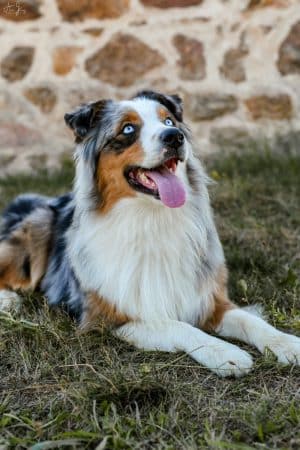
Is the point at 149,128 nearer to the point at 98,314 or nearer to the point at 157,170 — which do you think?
the point at 157,170

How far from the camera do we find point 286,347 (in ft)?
8.98

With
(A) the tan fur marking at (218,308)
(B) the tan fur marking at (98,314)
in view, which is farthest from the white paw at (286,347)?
(B) the tan fur marking at (98,314)

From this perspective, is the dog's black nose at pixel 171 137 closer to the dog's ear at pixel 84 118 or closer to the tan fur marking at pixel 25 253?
the dog's ear at pixel 84 118

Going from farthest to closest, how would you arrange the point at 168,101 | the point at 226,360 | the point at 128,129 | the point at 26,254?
1. the point at 26,254
2. the point at 168,101
3. the point at 128,129
4. the point at 226,360

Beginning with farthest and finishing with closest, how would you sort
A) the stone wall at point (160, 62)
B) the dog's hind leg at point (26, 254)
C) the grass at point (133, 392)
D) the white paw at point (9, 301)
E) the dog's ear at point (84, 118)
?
the stone wall at point (160, 62) < the dog's hind leg at point (26, 254) < the white paw at point (9, 301) < the dog's ear at point (84, 118) < the grass at point (133, 392)

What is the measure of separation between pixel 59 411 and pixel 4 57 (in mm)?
4966

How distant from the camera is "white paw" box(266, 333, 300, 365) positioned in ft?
8.79

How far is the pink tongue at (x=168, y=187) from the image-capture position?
2.99 meters

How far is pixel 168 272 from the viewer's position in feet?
10.4

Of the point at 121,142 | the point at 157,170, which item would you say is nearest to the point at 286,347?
the point at 157,170

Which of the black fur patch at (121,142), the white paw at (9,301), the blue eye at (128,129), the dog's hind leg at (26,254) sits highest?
the blue eye at (128,129)

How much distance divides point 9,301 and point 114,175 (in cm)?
112

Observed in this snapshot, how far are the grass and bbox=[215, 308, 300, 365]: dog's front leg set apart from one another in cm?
6

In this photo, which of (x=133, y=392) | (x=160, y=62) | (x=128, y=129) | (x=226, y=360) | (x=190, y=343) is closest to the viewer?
(x=133, y=392)
